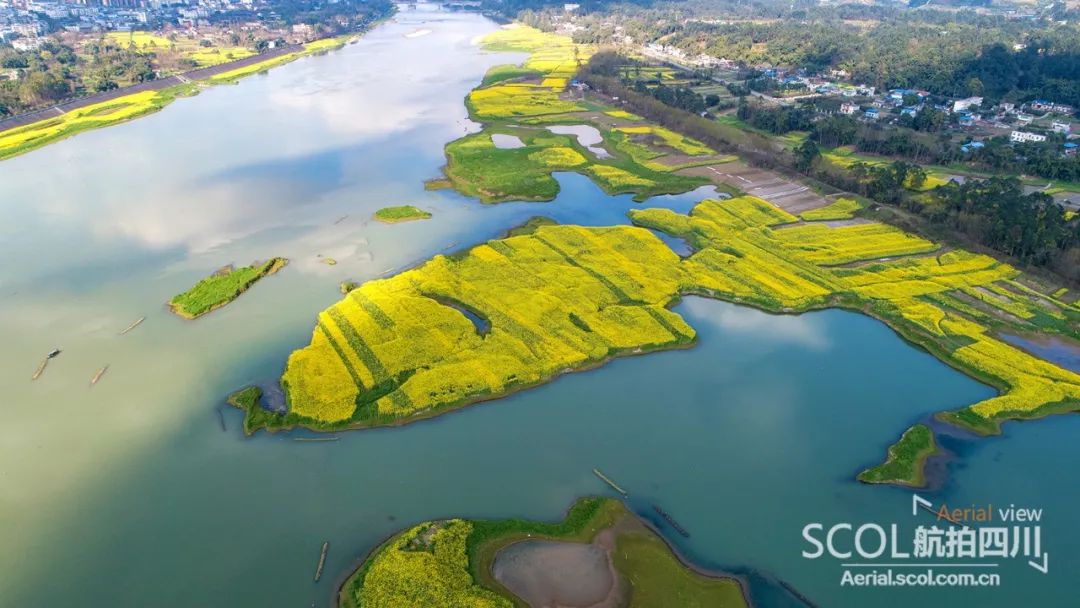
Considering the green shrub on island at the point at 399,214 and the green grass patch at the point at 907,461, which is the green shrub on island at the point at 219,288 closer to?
the green shrub on island at the point at 399,214

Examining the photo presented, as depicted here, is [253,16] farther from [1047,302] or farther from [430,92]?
[1047,302]

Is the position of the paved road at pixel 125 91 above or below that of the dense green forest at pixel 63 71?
below

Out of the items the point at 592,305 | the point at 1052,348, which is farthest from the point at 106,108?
the point at 1052,348

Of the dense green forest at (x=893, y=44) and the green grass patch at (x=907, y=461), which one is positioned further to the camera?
the dense green forest at (x=893, y=44)

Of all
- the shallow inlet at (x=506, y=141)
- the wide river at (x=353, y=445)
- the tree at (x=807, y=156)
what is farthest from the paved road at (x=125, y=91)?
the tree at (x=807, y=156)

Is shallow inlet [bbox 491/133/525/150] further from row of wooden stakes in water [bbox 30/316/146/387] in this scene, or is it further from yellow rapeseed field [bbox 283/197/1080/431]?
row of wooden stakes in water [bbox 30/316/146/387]

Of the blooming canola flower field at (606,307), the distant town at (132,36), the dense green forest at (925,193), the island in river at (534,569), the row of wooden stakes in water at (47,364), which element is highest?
the dense green forest at (925,193)

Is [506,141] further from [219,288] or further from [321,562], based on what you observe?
[321,562]
